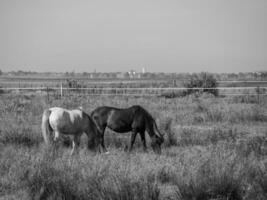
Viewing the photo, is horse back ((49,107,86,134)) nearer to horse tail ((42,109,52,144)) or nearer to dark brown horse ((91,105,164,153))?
horse tail ((42,109,52,144))

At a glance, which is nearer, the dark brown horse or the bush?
the dark brown horse

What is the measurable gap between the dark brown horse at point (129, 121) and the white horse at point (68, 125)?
0.41 m

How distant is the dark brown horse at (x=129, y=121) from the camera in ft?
36.1

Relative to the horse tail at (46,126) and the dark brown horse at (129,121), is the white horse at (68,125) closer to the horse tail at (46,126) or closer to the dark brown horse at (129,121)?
the horse tail at (46,126)

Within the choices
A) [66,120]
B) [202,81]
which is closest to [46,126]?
[66,120]

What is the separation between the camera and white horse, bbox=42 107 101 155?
1004cm

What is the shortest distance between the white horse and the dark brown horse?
0.41m

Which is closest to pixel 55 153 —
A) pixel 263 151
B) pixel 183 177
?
pixel 183 177

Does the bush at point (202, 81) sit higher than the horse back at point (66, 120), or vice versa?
the bush at point (202, 81)

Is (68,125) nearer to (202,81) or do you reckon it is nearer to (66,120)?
(66,120)

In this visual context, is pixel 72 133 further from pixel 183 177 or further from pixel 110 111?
pixel 183 177

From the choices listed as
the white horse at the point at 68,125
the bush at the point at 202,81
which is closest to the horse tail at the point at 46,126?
the white horse at the point at 68,125

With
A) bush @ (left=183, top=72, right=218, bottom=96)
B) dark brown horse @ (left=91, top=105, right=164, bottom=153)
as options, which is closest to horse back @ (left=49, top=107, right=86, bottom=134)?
dark brown horse @ (left=91, top=105, right=164, bottom=153)

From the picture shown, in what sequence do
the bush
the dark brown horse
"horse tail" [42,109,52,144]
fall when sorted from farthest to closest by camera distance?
the bush, the dark brown horse, "horse tail" [42,109,52,144]
